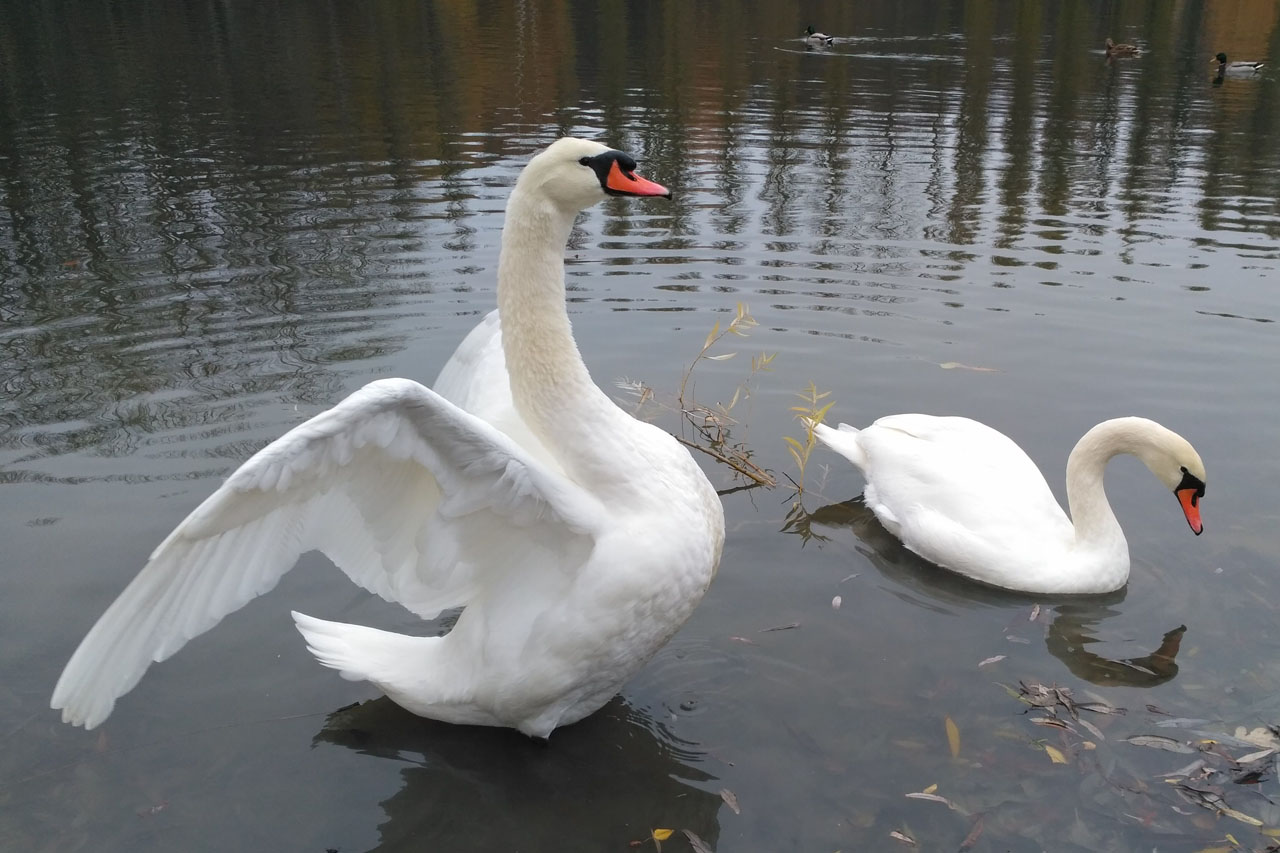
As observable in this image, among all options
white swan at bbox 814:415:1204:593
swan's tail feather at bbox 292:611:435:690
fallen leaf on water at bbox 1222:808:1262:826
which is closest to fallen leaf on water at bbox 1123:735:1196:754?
fallen leaf on water at bbox 1222:808:1262:826

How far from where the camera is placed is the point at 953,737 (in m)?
4.68

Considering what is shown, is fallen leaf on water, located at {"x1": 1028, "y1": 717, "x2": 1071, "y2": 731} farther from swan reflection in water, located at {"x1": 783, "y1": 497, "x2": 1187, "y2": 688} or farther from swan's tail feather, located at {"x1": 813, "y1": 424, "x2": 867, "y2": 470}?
swan's tail feather, located at {"x1": 813, "y1": 424, "x2": 867, "y2": 470}

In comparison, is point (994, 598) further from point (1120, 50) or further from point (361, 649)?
point (1120, 50)

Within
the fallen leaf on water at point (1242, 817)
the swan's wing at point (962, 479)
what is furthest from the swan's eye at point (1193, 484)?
the fallen leaf on water at point (1242, 817)

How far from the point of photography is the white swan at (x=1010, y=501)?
19.0 feet

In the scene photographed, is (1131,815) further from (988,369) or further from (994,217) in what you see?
(994,217)

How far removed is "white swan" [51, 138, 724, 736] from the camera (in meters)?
3.46

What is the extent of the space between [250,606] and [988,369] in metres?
5.73

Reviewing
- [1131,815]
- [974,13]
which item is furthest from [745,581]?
[974,13]

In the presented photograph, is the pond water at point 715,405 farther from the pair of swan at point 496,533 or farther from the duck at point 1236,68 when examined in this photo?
the duck at point 1236,68

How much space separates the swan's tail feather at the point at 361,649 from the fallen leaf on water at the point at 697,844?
4.20 ft

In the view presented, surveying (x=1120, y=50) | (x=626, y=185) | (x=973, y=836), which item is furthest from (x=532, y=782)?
(x=1120, y=50)

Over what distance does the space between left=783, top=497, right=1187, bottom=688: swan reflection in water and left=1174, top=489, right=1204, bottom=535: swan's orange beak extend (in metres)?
0.52

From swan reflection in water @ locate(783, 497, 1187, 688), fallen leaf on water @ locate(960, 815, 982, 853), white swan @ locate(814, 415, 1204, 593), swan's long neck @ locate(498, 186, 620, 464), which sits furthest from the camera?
white swan @ locate(814, 415, 1204, 593)
